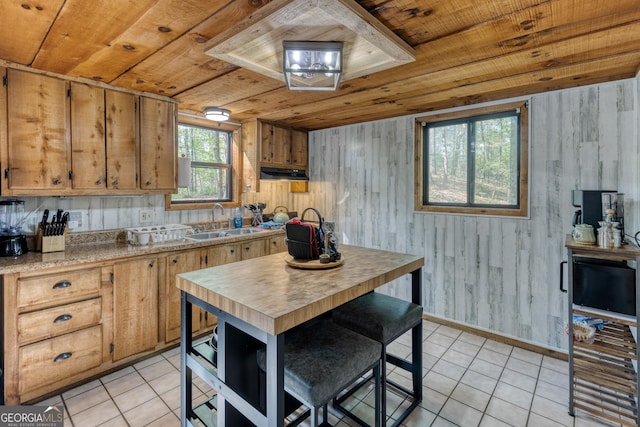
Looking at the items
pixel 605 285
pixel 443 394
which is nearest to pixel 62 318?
pixel 443 394

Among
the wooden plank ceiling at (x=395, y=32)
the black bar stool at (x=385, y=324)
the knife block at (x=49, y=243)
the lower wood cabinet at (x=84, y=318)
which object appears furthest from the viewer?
the knife block at (x=49, y=243)

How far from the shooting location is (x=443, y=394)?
2236 mm

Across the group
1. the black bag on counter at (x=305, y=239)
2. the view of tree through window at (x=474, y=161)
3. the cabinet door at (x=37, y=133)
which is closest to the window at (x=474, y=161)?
the view of tree through window at (x=474, y=161)

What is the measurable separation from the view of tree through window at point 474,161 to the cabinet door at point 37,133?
3.41 meters

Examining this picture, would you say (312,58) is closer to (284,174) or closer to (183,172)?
(183,172)

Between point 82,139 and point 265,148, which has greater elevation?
point 265,148

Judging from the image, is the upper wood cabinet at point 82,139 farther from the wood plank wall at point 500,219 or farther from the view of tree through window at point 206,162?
the view of tree through window at point 206,162

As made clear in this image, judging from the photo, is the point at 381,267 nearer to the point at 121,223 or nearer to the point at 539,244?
the point at 539,244

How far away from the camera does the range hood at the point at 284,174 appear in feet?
12.6

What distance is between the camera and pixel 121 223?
9.72 ft

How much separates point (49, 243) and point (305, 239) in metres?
2.03

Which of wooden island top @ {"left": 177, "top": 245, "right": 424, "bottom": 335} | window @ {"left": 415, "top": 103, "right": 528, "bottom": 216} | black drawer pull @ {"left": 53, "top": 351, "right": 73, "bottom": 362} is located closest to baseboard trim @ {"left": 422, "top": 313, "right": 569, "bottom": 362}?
window @ {"left": 415, "top": 103, "right": 528, "bottom": 216}

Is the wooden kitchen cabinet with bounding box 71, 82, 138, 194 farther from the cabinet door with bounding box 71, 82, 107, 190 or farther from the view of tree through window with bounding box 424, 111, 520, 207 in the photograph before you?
the view of tree through window with bounding box 424, 111, 520, 207

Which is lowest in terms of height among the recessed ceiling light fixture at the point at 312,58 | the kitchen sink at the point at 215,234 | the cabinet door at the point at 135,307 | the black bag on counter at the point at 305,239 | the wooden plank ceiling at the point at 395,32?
the cabinet door at the point at 135,307
